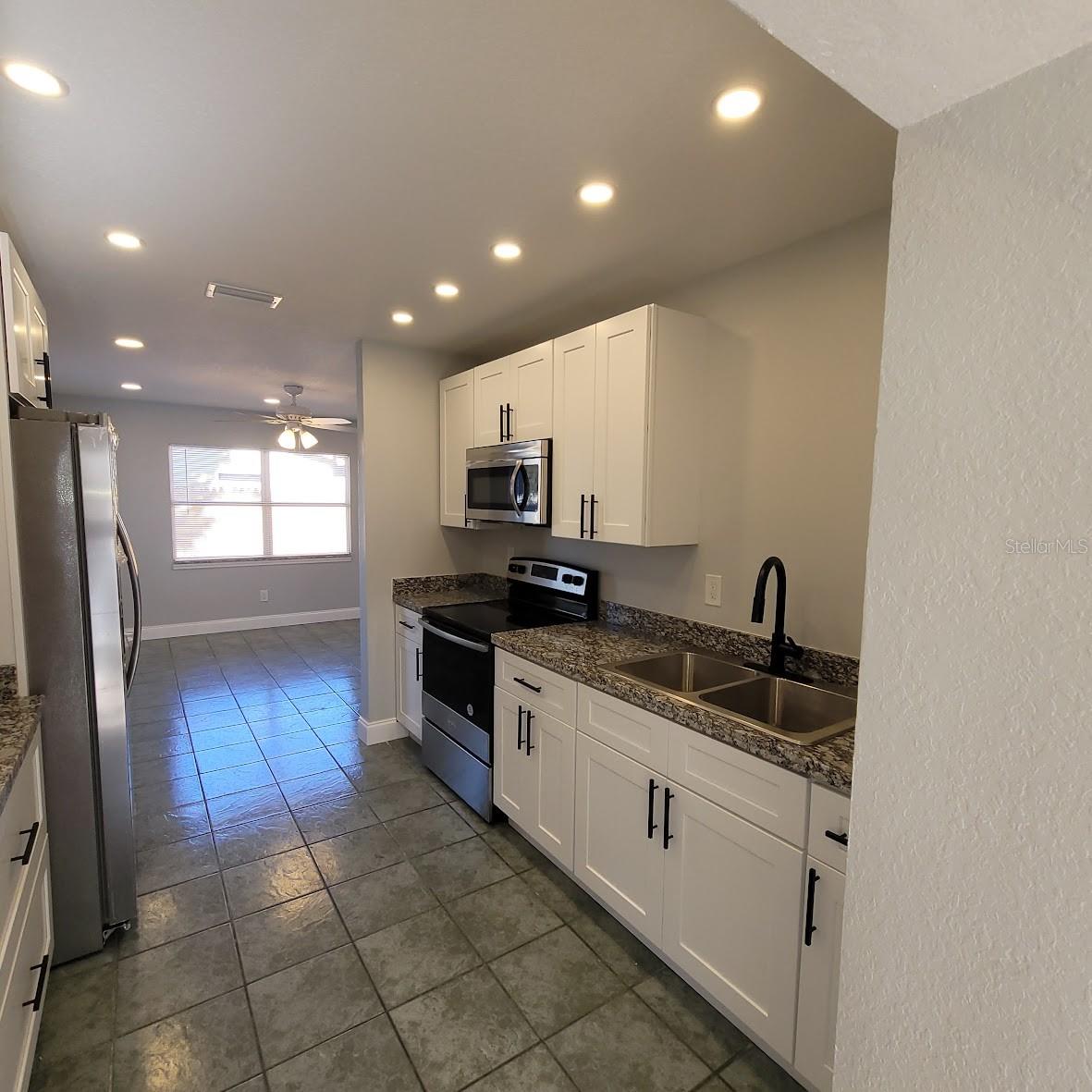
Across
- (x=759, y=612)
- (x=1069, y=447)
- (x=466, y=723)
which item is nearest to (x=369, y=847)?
(x=466, y=723)

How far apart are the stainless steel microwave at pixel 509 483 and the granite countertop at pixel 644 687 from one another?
584mm

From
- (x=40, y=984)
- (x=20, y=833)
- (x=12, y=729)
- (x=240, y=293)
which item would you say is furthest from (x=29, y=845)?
(x=240, y=293)

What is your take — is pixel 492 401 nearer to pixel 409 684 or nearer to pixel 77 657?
pixel 409 684

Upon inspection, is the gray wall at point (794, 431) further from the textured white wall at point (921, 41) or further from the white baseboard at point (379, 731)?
the white baseboard at point (379, 731)

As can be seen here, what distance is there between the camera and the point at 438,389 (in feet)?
12.2

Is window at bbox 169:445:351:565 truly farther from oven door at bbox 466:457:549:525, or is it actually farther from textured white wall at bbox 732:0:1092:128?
textured white wall at bbox 732:0:1092:128

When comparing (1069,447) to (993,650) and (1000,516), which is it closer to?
(1000,516)

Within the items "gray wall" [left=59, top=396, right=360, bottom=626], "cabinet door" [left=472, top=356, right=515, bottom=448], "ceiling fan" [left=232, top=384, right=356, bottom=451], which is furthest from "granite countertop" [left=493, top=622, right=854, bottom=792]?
"gray wall" [left=59, top=396, right=360, bottom=626]

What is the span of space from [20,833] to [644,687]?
1.70 meters

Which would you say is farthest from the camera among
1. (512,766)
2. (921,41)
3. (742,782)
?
(512,766)

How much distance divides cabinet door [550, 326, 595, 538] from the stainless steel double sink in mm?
701

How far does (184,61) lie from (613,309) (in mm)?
1980

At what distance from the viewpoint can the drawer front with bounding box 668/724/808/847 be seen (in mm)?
1457

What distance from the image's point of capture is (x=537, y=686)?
2.37 meters
